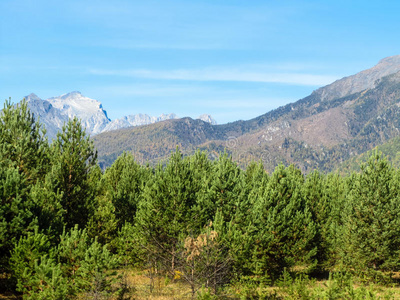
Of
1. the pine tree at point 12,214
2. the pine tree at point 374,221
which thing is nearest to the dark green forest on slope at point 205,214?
the pine tree at point 374,221

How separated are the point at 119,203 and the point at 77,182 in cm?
885

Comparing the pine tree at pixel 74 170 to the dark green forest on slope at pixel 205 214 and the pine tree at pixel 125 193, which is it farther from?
the pine tree at pixel 125 193

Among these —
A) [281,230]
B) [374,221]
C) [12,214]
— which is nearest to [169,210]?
[281,230]

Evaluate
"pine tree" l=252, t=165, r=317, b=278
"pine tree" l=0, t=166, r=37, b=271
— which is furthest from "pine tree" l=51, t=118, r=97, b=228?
"pine tree" l=252, t=165, r=317, b=278

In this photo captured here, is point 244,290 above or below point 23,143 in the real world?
below

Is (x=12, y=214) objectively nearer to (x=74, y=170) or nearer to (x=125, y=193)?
(x=74, y=170)

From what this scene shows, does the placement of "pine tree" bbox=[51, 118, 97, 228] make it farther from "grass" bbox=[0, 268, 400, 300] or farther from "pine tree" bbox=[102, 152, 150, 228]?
"grass" bbox=[0, 268, 400, 300]

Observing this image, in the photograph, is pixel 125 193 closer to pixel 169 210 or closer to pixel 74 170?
pixel 74 170

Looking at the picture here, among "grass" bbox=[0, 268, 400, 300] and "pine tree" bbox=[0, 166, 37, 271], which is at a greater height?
"pine tree" bbox=[0, 166, 37, 271]

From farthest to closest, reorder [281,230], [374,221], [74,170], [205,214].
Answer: [281,230], [74,170], [205,214], [374,221]

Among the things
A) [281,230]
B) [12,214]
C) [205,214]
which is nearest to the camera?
[12,214]

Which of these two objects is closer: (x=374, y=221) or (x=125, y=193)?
(x=374, y=221)

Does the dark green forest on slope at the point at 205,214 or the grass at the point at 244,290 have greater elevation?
the dark green forest on slope at the point at 205,214

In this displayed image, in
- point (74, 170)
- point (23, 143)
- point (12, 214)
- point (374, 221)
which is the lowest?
point (374, 221)
